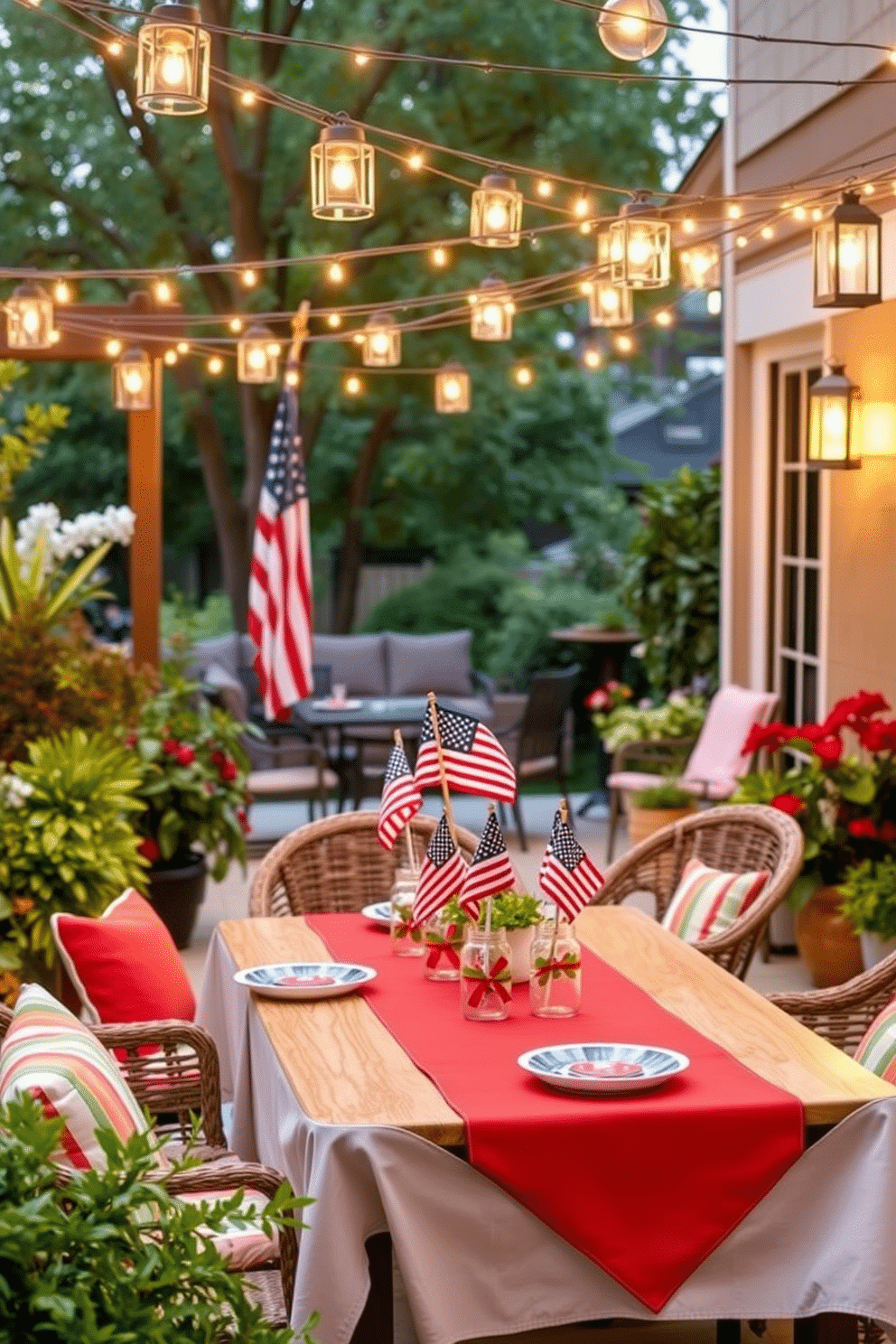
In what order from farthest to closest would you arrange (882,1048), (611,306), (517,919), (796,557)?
(796,557), (611,306), (517,919), (882,1048)

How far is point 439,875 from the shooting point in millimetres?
4309

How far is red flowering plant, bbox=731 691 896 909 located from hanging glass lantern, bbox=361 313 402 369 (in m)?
1.97

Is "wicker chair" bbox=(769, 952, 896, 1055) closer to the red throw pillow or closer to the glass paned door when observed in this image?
the red throw pillow

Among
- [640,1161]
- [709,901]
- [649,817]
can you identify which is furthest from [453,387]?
[640,1161]

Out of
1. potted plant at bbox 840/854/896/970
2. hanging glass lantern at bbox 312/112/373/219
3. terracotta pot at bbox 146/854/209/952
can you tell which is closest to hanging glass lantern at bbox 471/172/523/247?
hanging glass lantern at bbox 312/112/373/219

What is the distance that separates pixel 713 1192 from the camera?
347 cm

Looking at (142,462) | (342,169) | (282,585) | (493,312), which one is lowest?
(282,585)

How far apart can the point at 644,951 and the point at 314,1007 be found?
0.94m

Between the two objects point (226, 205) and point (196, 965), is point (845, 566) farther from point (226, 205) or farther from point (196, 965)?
point (226, 205)

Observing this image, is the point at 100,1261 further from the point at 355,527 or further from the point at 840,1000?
the point at 355,527

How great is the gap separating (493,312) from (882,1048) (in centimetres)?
367

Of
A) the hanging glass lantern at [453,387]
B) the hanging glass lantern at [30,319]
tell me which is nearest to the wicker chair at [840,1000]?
the hanging glass lantern at [30,319]

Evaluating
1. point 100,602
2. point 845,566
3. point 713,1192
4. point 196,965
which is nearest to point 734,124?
point 845,566

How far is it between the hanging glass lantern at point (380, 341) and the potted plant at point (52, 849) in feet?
5.84
